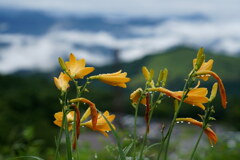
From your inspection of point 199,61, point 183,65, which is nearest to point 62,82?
point 199,61

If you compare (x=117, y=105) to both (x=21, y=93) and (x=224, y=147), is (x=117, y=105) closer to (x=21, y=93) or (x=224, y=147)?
(x=224, y=147)

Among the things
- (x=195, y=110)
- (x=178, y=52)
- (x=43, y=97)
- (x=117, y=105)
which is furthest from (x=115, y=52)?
(x=178, y=52)

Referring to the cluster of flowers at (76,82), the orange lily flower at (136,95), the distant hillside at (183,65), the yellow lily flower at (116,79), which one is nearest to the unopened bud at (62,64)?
the cluster of flowers at (76,82)

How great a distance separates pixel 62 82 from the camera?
1.89 metres

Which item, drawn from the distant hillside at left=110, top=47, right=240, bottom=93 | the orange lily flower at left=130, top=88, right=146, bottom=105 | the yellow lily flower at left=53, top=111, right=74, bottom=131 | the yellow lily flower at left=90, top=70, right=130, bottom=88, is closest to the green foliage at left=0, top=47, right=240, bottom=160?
the distant hillside at left=110, top=47, right=240, bottom=93

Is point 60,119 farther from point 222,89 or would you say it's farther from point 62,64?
point 222,89

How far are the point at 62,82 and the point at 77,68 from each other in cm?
15

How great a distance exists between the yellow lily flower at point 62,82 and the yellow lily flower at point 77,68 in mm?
37

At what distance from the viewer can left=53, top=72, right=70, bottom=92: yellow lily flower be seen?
6.01 ft

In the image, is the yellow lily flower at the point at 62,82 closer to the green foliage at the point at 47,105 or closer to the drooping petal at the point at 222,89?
the green foliage at the point at 47,105

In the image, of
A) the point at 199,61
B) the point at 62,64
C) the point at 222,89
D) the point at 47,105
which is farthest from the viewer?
the point at 47,105

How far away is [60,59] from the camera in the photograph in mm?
1907

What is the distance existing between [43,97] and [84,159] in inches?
1700

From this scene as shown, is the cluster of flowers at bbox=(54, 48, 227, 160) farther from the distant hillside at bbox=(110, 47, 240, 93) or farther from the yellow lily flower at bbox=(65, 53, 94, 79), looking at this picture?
the distant hillside at bbox=(110, 47, 240, 93)
